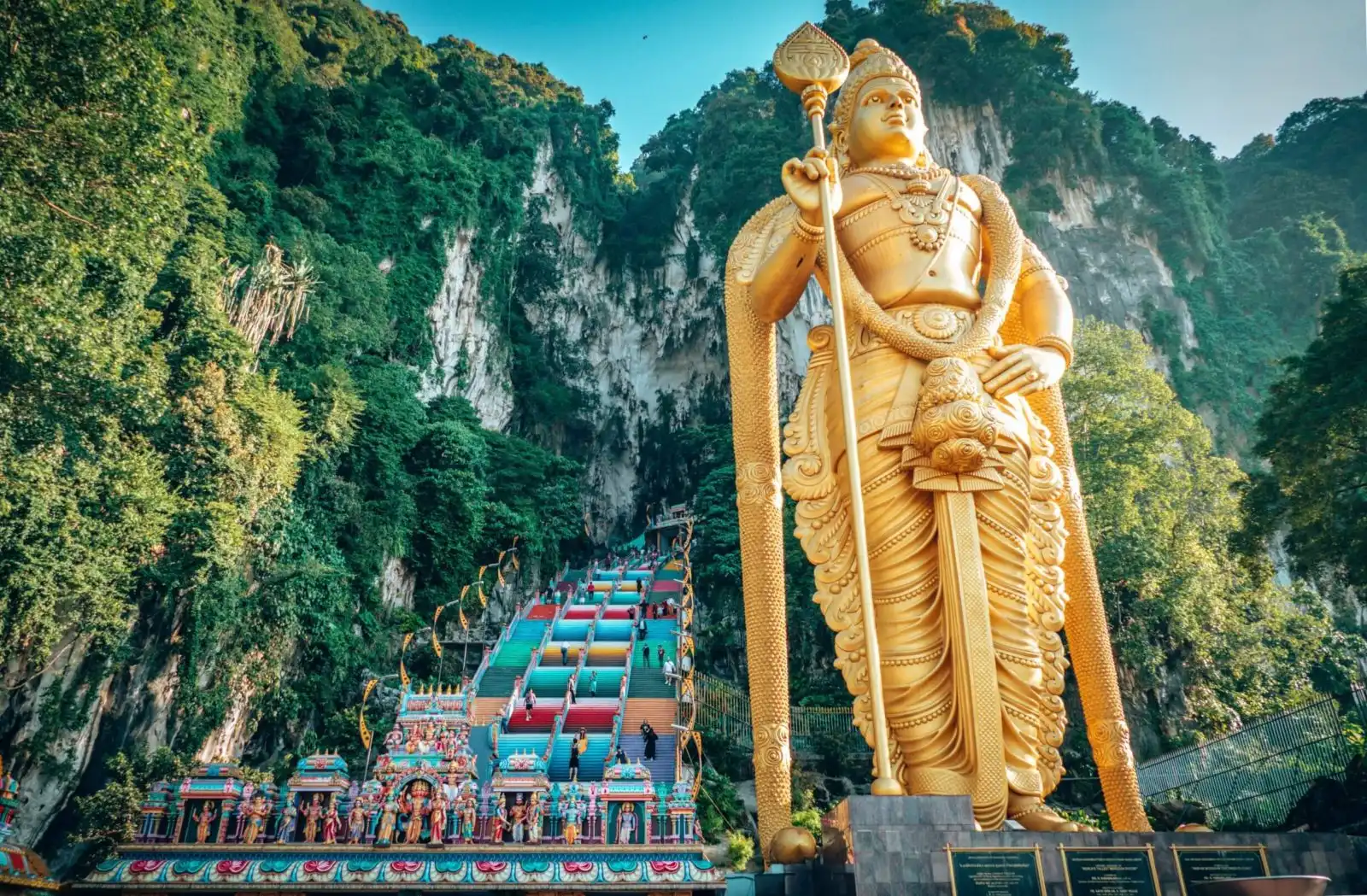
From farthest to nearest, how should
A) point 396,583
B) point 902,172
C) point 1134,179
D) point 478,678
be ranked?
1. point 1134,179
2. point 396,583
3. point 478,678
4. point 902,172

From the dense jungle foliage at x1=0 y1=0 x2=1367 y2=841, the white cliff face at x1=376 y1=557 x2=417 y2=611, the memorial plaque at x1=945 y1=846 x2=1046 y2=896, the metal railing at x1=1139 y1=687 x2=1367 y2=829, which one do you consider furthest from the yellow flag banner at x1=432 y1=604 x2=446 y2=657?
the memorial plaque at x1=945 y1=846 x2=1046 y2=896

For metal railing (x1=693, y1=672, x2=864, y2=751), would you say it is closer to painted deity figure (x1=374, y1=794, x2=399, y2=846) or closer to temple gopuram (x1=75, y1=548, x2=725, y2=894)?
temple gopuram (x1=75, y1=548, x2=725, y2=894)

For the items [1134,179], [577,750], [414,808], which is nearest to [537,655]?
[577,750]

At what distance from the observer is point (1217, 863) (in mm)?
3457

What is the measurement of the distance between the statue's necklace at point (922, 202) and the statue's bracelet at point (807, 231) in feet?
1.94

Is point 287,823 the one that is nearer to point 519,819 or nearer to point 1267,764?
point 519,819

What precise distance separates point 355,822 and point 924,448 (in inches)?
225

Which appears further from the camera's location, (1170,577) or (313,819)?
(1170,577)

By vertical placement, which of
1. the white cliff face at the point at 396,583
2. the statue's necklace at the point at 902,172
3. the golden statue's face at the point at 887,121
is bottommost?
the statue's necklace at the point at 902,172

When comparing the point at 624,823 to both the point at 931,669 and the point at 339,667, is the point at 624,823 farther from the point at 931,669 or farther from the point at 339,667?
the point at 339,667

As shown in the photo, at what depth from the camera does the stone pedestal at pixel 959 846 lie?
3354mm

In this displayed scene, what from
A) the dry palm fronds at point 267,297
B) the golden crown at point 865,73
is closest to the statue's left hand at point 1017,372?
the golden crown at point 865,73

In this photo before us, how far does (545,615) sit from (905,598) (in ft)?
46.2

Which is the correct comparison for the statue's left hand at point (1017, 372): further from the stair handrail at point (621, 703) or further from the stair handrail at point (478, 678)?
the stair handrail at point (478, 678)
